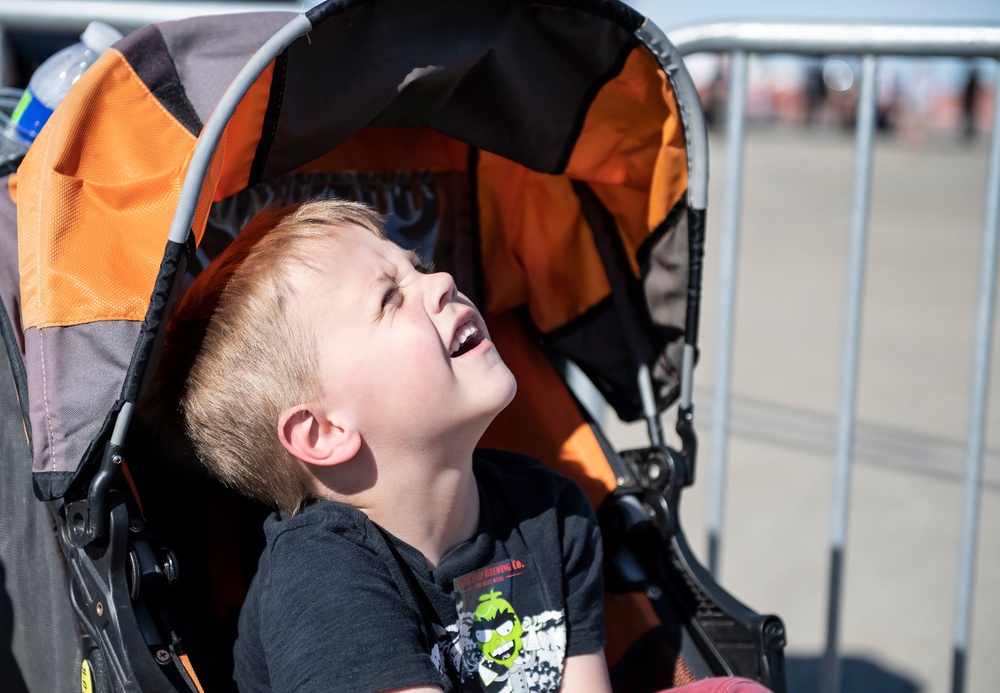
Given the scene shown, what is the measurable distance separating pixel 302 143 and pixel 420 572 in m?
0.73

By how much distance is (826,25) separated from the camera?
245 cm

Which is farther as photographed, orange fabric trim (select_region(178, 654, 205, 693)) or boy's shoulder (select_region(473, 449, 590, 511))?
boy's shoulder (select_region(473, 449, 590, 511))

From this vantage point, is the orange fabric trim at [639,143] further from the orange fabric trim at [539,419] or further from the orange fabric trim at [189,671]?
the orange fabric trim at [189,671]

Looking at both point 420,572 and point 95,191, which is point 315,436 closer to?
point 420,572

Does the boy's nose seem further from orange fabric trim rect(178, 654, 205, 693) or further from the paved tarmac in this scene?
the paved tarmac

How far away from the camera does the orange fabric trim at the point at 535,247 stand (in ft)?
7.30

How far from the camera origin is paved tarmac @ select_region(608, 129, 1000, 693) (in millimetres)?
3377

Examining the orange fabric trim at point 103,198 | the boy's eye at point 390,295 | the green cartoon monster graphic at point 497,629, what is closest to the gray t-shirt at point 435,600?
the green cartoon monster graphic at point 497,629

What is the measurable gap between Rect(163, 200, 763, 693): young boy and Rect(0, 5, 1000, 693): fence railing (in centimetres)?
99

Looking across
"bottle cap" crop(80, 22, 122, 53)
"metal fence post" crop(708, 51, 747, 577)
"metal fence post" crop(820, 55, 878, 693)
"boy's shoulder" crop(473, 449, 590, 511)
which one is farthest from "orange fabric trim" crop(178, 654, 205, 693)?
"metal fence post" crop(820, 55, 878, 693)

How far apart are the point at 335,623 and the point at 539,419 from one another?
88 cm

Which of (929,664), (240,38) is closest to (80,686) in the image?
(240,38)

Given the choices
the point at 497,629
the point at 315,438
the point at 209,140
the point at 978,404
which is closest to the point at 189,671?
the point at 315,438

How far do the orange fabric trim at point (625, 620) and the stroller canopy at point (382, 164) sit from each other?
43cm
